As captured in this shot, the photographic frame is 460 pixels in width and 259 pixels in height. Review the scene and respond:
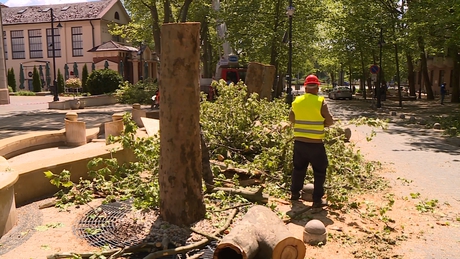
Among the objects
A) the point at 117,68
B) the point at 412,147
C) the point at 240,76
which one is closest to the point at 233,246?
the point at 412,147

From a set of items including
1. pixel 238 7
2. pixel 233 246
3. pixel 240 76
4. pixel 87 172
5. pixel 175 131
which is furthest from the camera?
pixel 238 7

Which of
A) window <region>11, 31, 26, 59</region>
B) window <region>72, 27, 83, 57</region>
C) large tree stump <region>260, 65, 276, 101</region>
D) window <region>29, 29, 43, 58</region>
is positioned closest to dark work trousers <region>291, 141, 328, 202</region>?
large tree stump <region>260, 65, 276, 101</region>

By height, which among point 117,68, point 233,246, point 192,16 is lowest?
point 233,246

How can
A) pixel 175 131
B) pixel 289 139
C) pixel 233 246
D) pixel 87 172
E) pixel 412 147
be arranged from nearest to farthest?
1. pixel 233 246
2. pixel 175 131
3. pixel 87 172
4. pixel 289 139
5. pixel 412 147

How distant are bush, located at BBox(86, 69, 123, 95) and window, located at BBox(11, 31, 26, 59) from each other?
78.8ft

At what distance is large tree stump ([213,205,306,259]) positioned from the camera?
3872mm

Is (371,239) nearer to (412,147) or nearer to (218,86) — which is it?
(218,86)

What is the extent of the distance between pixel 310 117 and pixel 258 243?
2380 mm

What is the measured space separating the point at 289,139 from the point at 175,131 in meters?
3.20

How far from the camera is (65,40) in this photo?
4897 cm

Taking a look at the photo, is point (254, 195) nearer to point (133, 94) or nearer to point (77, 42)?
point (133, 94)

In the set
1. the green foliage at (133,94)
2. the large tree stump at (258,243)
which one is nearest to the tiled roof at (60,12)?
the green foliage at (133,94)

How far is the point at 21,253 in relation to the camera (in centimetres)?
427

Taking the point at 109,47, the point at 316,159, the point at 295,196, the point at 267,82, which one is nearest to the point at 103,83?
the point at 109,47
